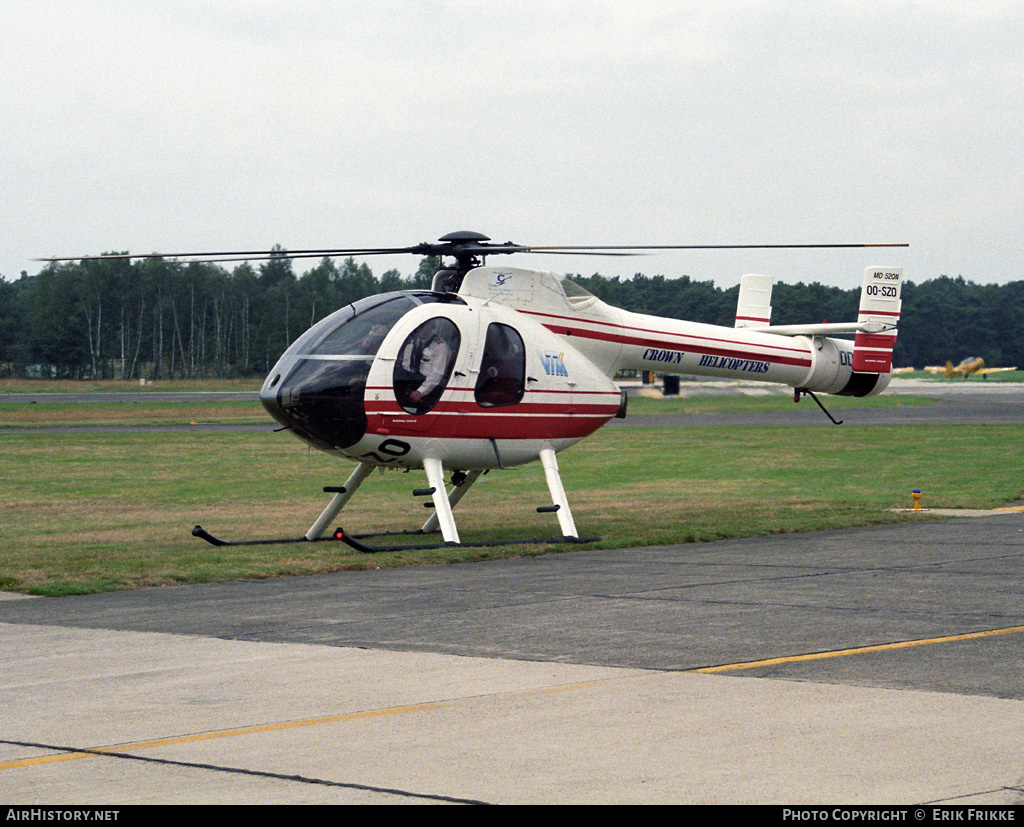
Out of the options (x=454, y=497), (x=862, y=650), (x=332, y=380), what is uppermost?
(x=332, y=380)

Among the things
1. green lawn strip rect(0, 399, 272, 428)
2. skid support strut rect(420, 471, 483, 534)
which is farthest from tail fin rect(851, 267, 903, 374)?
green lawn strip rect(0, 399, 272, 428)

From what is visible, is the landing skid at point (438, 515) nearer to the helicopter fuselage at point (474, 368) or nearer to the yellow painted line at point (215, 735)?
the helicopter fuselage at point (474, 368)

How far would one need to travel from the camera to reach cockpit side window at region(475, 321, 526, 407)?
723 inches

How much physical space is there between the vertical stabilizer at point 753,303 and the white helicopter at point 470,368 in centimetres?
92

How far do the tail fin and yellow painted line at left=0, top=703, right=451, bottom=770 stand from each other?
15.2 m

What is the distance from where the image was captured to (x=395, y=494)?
2834 cm

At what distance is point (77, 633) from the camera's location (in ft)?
39.1

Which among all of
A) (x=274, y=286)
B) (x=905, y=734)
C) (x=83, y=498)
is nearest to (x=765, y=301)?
(x=83, y=498)

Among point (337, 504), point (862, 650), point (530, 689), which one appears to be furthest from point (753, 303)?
point (530, 689)

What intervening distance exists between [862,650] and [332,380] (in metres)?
8.82

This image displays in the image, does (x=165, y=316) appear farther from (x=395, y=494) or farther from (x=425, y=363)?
(x=425, y=363)

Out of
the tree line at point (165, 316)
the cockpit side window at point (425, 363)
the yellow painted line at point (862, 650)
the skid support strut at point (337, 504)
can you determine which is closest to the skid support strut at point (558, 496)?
the cockpit side window at point (425, 363)
